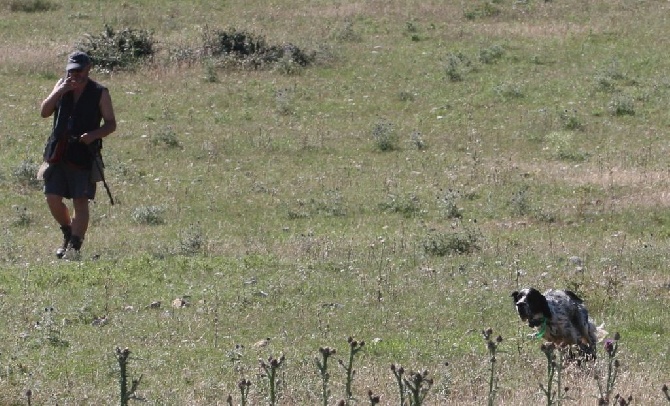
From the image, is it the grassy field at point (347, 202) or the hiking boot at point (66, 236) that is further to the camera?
the hiking boot at point (66, 236)

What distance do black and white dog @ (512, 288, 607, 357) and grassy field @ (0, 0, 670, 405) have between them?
0.97 ft

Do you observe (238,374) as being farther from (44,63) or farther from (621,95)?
(44,63)

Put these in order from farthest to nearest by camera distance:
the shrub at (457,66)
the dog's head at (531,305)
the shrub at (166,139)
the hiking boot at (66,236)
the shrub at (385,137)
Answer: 1. the shrub at (457,66)
2. the shrub at (166,139)
3. the shrub at (385,137)
4. the hiking boot at (66,236)
5. the dog's head at (531,305)

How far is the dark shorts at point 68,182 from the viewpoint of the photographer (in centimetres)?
1368

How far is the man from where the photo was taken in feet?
44.0

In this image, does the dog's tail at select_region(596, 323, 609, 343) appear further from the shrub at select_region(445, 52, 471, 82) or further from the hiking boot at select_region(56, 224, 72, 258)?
the shrub at select_region(445, 52, 471, 82)

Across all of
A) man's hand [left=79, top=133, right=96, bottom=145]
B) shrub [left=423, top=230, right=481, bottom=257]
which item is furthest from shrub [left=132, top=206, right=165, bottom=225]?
shrub [left=423, top=230, right=481, bottom=257]

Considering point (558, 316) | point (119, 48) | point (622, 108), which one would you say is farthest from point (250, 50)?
point (558, 316)

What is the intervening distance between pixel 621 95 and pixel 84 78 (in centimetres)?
1195

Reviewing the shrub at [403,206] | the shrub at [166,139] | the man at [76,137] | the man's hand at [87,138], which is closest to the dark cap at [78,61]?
the man at [76,137]

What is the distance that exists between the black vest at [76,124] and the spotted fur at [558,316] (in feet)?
20.6

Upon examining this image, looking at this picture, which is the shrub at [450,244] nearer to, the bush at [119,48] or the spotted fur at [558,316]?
the spotted fur at [558,316]

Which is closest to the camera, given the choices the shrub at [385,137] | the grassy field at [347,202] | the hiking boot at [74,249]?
the grassy field at [347,202]

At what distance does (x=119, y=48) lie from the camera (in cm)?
2673
